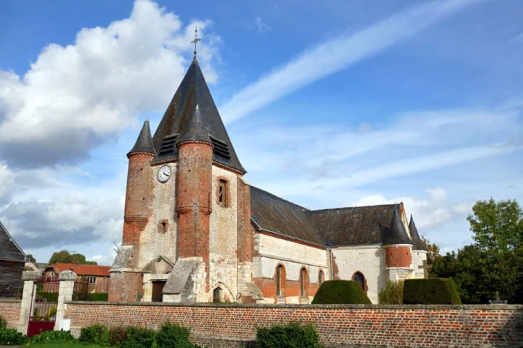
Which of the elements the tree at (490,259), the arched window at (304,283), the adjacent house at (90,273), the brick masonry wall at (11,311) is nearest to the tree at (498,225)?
the tree at (490,259)

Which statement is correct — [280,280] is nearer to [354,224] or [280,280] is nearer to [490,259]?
[354,224]

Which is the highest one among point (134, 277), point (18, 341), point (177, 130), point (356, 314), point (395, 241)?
point (177, 130)

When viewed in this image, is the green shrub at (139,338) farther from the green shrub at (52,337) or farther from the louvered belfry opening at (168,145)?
the louvered belfry opening at (168,145)

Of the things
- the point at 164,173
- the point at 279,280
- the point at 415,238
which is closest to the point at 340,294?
the point at 279,280

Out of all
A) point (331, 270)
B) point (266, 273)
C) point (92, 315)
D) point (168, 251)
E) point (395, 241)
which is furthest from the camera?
point (331, 270)

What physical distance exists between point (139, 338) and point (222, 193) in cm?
1029

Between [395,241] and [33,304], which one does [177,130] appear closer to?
[33,304]

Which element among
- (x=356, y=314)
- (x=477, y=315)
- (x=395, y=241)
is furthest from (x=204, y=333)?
(x=395, y=241)

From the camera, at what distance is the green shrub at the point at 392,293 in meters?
27.9

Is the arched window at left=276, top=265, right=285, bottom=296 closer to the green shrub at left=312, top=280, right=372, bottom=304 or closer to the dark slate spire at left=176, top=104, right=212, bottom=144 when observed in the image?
the green shrub at left=312, top=280, right=372, bottom=304

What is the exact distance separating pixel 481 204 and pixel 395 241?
1410 centimetres

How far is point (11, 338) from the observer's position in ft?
53.6

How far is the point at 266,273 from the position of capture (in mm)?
24078

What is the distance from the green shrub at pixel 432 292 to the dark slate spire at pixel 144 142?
48.5 ft
